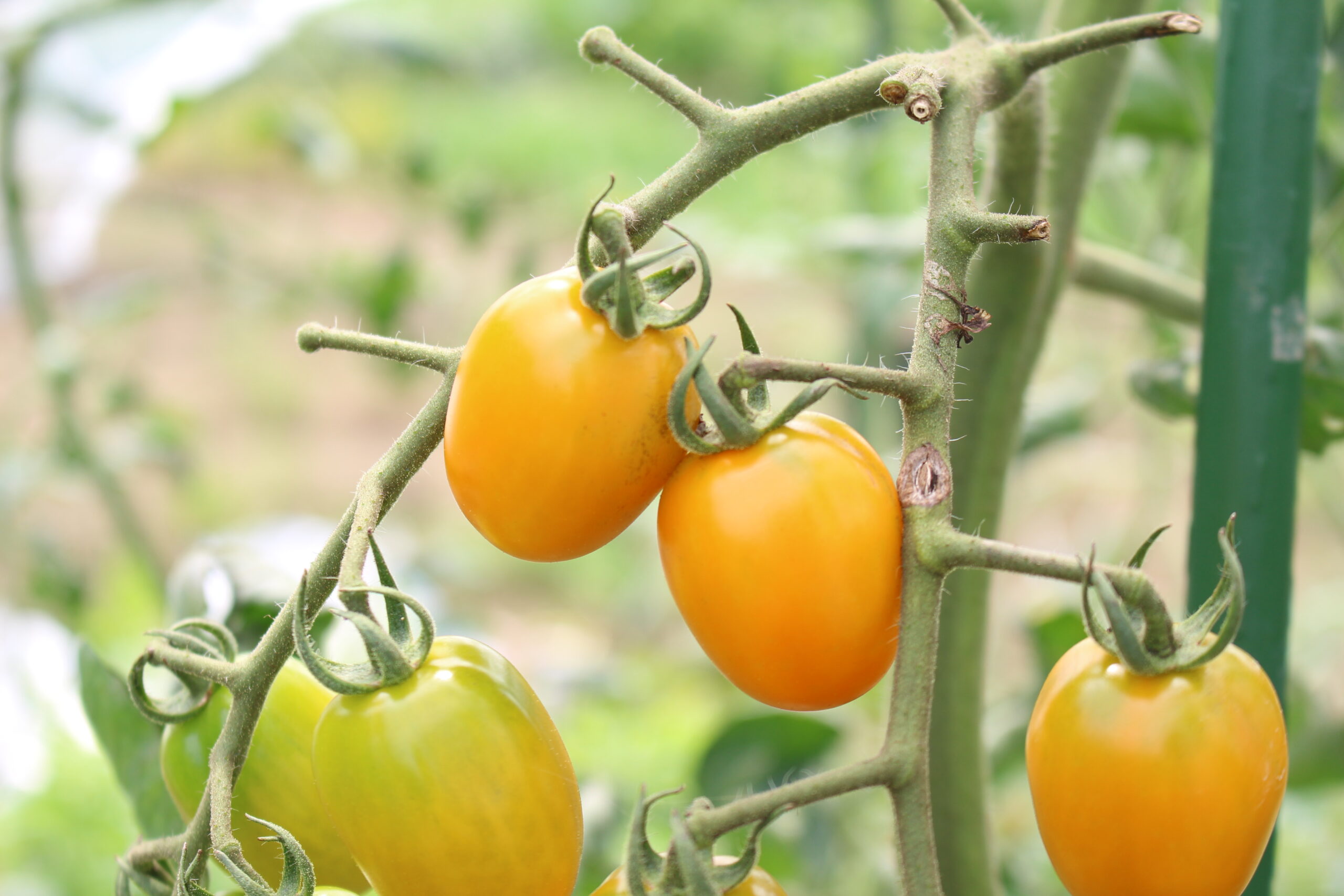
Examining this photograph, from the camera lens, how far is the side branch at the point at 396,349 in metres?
0.34

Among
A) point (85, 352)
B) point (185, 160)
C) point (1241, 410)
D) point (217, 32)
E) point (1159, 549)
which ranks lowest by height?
point (185, 160)

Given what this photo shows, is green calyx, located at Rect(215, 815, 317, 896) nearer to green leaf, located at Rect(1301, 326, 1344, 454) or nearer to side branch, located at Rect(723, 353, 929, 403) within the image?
side branch, located at Rect(723, 353, 929, 403)

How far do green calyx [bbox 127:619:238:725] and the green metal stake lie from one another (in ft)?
1.13

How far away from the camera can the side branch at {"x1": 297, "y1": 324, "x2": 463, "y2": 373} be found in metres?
0.34

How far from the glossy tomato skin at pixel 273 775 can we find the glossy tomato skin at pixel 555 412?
12cm

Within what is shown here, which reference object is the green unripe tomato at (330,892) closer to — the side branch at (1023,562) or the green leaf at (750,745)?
the side branch at (1023,562)

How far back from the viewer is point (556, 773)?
33 centimetres

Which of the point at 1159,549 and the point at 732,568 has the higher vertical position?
the point at 732,568

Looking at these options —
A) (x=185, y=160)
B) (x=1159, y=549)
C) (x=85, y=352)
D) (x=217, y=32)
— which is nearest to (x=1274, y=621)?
(x=217, y=32)

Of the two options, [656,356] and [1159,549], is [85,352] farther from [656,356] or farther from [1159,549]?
[1159,549]

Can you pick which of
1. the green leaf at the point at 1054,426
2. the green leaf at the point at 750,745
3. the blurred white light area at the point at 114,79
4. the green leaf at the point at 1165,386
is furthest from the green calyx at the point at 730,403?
the blurred white light area at the point at 114,79

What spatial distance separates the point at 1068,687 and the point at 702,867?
11 cm

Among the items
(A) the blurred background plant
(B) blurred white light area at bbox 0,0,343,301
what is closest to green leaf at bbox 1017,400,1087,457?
(A) the blurred background plant

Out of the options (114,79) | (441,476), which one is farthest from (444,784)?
(441,476)
